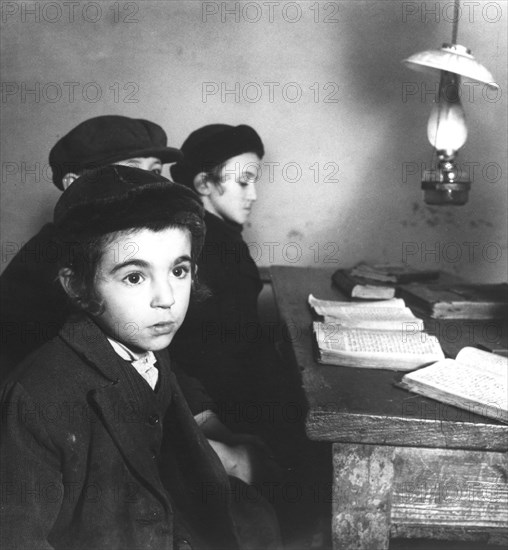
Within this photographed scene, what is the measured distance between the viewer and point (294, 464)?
1.76 metres

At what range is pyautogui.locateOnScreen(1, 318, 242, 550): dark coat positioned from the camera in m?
0.97

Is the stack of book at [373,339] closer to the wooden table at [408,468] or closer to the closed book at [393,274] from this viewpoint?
the wooden table at [408,468]

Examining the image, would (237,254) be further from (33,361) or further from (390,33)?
(390,33)

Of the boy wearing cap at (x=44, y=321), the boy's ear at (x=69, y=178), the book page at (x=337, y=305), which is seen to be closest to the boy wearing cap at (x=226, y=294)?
the boy wearing cap at (x=44, y=321)

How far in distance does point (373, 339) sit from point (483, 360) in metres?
0.26

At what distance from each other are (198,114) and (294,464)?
202 cm

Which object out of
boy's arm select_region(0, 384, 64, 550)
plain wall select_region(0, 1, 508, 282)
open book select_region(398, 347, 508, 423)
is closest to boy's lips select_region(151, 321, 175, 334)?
boy's arm select_region(0, 384, 64, 550)

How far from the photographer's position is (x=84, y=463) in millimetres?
A: 1057

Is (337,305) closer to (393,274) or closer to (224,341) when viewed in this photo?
(224,341)

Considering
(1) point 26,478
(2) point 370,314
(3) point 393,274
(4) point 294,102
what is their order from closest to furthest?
(1) point 26,478, (2) point 370,314, (3) point 393,274, (4) point 294,102

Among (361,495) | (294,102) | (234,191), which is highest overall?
(294,102)

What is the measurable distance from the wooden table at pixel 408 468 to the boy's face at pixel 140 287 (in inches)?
12.8

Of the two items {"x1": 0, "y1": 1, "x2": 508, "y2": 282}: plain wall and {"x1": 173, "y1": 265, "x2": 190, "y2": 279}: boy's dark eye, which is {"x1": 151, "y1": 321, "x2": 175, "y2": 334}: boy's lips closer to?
{"x1": 173, "y1": 265, "x2": 190, "y2": 279}: boy's dark eye

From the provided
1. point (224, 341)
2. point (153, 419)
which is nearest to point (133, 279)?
point (153, 419)
